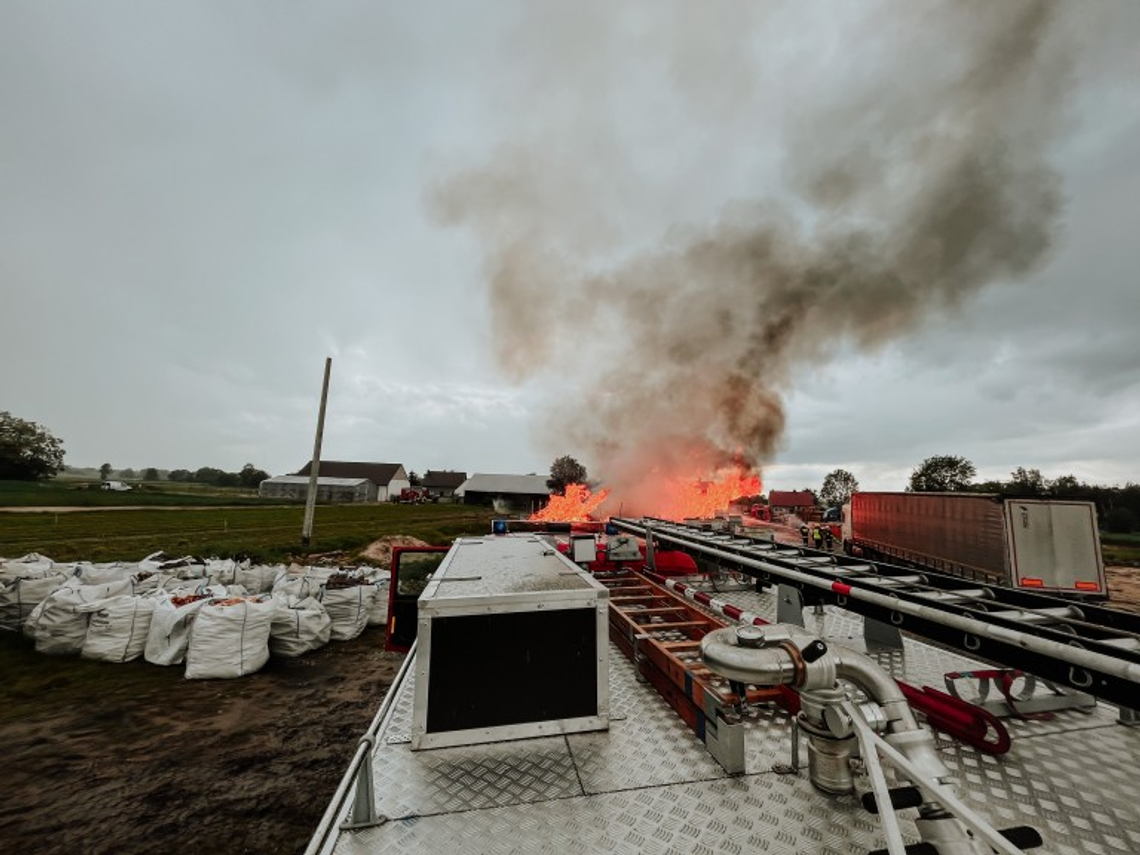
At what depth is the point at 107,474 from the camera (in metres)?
121

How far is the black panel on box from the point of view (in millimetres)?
3094

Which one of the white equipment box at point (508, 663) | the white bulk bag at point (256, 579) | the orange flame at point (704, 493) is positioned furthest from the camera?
the orange flame at point (704, 493)

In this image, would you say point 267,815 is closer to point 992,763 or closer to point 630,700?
point 630,700

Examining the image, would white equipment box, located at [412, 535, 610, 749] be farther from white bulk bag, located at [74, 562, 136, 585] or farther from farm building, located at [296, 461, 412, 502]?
farm building, located at [296, 461, 412, 502]

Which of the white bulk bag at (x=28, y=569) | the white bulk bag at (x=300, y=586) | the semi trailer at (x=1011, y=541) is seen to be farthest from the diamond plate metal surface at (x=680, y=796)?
the semi trailer at (x=1011, y=541)

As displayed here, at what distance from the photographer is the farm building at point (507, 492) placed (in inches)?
2320

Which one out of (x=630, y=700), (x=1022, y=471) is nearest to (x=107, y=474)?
(x=630, y=700)

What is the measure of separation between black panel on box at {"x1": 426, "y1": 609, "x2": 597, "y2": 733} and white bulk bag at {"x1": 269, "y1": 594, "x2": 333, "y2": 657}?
658cm

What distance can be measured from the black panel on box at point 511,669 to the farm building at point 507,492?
5404cm

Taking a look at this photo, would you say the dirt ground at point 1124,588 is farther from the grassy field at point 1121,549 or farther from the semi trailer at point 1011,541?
the grassy field at point 1121,549

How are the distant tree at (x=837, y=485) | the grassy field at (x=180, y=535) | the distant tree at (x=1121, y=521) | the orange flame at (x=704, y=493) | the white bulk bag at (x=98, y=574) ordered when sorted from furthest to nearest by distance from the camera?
the distant tree at (x=837, y=485)
the distant tree at (x=1121, y=521)
the orange flame at (x=704, y=493)
the grassy field at (x=180, y=535)
the white bulk bag at (x=98, y=574)

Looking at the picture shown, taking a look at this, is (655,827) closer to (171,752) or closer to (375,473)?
(171,752)

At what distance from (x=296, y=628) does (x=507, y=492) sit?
52309 millimetres

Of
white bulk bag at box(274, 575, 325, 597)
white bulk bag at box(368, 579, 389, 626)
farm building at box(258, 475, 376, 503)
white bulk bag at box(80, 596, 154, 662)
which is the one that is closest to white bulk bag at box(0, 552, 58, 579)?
white bulk bag at box(80, 596, 154, 662)
